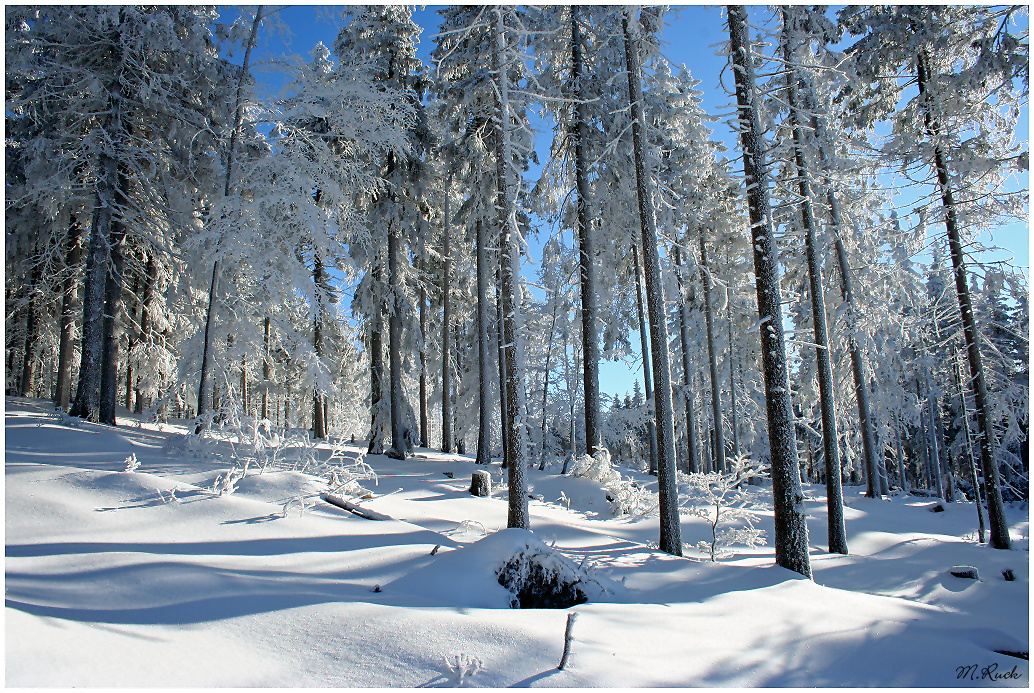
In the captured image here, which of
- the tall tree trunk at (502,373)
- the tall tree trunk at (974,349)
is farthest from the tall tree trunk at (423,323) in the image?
the tall tree trunk at (974,349)

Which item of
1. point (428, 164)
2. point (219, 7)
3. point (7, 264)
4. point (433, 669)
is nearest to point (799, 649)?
point (433, 669)

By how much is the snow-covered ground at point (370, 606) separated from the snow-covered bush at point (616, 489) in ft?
7.53

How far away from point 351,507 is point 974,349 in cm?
1368

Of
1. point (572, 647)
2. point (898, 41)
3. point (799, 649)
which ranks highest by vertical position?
point (898, 41)

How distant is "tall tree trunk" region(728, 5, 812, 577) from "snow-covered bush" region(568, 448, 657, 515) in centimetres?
407

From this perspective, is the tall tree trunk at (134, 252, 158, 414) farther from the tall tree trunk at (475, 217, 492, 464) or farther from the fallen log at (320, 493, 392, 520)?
the fallen log at (320, 493, 392, 520)

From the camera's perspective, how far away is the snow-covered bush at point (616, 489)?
1105 centimetres

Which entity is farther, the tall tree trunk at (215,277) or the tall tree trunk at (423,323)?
the tall tree trunk at (423,323)

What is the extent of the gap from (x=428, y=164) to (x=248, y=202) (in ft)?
26.7

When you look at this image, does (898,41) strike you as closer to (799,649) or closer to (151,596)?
(799,649)

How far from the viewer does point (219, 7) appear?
12.7 meters

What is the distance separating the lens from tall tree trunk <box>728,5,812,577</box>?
23.5ft
